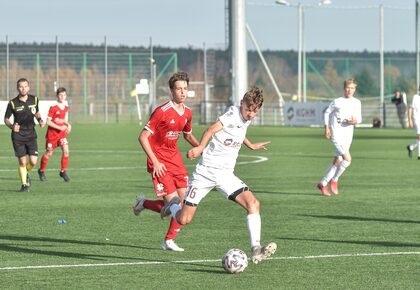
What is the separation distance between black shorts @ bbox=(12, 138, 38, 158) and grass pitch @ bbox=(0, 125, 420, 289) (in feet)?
2.33

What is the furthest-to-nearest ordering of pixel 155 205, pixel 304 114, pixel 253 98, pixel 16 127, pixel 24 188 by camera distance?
pixel 304 114 → pixel 16 127 → pixel 24 188 → pixel 155 205 → pixel 253 98

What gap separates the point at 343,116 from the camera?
2088cm

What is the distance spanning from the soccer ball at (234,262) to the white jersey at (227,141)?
3.31 ft

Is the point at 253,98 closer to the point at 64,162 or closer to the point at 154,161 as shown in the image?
the point at 154,161

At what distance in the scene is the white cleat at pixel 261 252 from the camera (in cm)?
1120

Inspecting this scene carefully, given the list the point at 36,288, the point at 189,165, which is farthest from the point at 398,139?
the point at 36,288

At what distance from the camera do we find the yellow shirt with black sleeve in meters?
21.6

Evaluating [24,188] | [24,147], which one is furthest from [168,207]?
[24,147]

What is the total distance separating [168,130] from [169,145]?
250 mm

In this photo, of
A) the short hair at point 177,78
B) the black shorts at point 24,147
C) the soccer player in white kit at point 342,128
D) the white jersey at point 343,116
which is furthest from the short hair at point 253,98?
the black shorts at point 24,147

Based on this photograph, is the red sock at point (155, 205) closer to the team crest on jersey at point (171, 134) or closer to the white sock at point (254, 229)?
the team crest on jersey at point (171, 134)

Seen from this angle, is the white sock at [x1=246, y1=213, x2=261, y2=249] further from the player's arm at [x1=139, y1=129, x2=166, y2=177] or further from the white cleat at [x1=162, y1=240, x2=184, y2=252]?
the white cleat at [x1=162, y1=240, x2=184, y2=252]

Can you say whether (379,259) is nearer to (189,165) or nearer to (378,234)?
(378,234)

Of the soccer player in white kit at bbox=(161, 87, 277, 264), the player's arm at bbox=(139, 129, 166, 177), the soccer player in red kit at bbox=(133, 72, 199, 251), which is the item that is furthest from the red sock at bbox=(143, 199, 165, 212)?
the soccer player in white kit at bbox=(161, 87, 277, 264)
